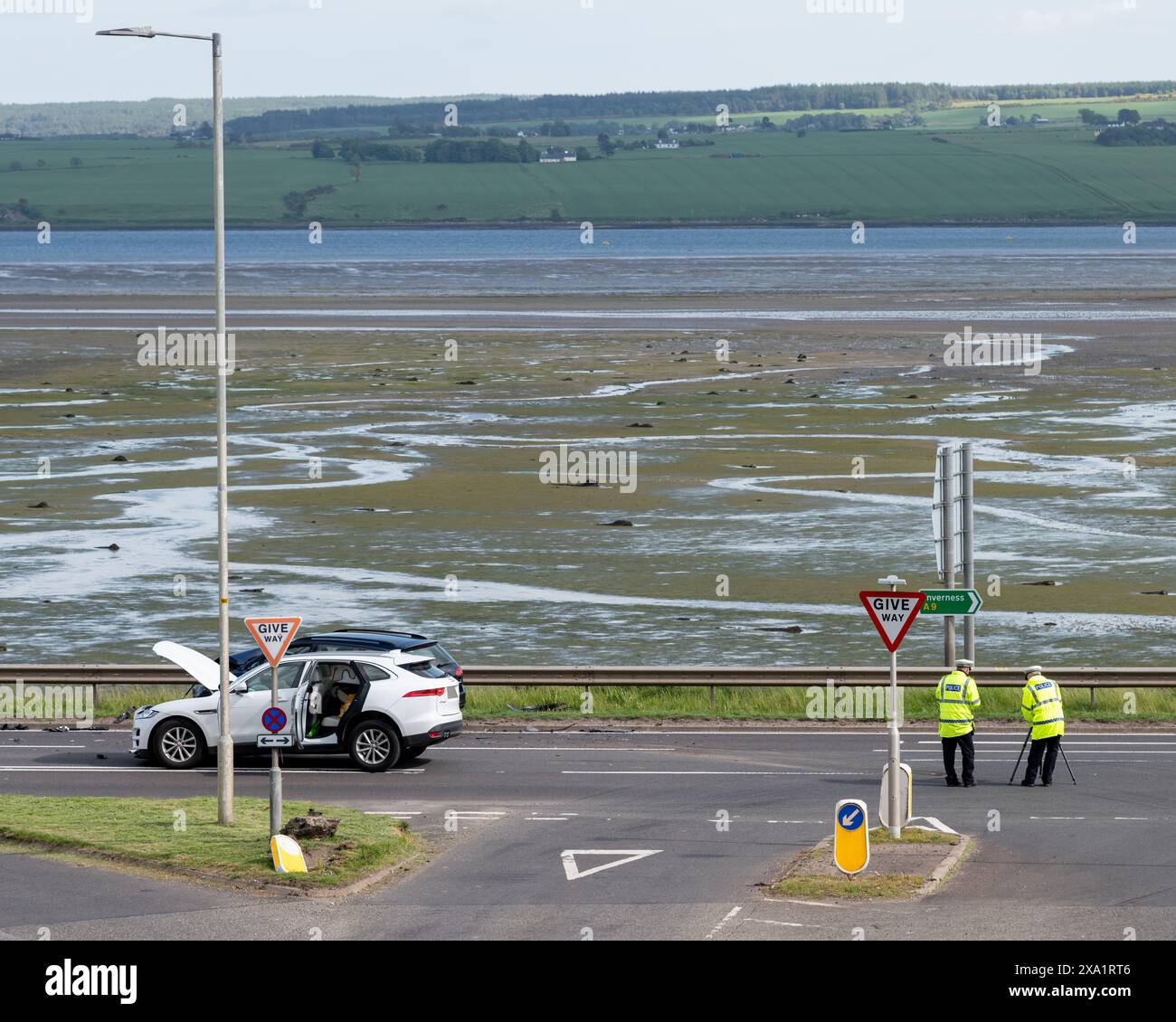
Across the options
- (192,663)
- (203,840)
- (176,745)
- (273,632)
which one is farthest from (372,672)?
(203,840)

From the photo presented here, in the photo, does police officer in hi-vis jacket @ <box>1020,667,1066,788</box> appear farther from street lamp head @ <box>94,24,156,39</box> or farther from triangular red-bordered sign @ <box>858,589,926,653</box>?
street lamp head @ <box>94,24,156,39</box>

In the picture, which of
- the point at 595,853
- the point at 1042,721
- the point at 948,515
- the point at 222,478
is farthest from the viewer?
the point at 948,515

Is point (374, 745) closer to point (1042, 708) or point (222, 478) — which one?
point (222, 478)

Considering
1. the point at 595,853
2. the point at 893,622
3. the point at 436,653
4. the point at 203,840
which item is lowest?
the point at 595,853

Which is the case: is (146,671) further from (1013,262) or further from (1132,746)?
(1013,262)

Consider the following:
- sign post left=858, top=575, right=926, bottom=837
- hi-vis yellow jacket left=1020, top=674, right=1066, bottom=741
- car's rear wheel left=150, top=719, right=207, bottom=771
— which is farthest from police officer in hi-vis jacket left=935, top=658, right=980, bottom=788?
car's rear wheel left=150, top=719, right=207, bottom=771

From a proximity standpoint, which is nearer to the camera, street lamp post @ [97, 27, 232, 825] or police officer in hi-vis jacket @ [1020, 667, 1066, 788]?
street lamp post @ [97, 27, 232, 825]

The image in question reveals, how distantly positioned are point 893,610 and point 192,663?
9.63 meters

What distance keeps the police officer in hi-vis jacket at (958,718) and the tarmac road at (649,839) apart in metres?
0.35

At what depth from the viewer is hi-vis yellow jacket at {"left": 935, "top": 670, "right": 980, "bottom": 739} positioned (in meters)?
24.8

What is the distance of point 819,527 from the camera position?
161ft

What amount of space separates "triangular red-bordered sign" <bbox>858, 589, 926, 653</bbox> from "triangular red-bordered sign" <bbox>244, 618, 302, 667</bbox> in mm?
6572

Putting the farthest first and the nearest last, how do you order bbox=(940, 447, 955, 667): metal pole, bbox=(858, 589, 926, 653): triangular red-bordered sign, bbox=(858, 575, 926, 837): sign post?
1. bbox=(940, 447, 955, 667): metal pole
2. bbox=(858, 589, 926, 653): triangular red-bordered sign
3. bbox=(858, 575, 926, 837): sign post

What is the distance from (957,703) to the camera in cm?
2480
